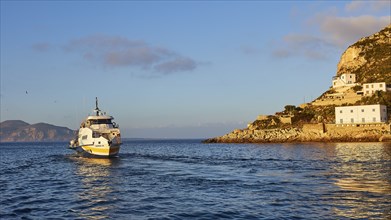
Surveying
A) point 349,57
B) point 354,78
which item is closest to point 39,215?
point 354,78

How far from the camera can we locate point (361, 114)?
396 ft

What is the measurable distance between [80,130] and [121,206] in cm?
5174

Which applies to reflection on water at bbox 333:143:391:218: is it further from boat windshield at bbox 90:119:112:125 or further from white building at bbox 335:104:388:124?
white building at bbox 335:104:388:124

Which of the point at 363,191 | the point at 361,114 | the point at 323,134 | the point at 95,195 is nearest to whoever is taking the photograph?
the point at 363,191

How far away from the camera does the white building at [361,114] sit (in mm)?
117625

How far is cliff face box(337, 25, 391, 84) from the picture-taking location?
168 meters

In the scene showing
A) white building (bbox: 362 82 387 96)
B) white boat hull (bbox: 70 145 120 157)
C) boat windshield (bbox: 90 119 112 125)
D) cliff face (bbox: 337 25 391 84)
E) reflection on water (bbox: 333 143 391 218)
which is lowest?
reflection on water (bbox: 333 143 391 218)

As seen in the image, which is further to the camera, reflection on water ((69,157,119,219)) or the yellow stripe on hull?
the yellow stripe on hull

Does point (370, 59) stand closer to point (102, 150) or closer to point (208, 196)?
point (102, 150)

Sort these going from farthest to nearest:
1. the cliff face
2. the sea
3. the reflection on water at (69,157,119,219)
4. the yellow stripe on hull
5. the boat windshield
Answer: the cliff face → the boat windshield → the yellow stripe on hull → the reflection on water at (69,157,119,219) → the sea

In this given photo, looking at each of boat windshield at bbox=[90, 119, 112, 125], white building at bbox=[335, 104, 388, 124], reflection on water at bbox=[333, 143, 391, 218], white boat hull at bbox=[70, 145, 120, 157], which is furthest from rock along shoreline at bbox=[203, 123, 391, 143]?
reflection on water at bbox=[333, 143, 391, 218]

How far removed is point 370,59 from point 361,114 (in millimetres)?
→ 73718

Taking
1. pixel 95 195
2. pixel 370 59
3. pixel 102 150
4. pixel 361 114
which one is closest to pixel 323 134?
pixel 361 114

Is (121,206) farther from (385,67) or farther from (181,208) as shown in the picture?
(385,67)
